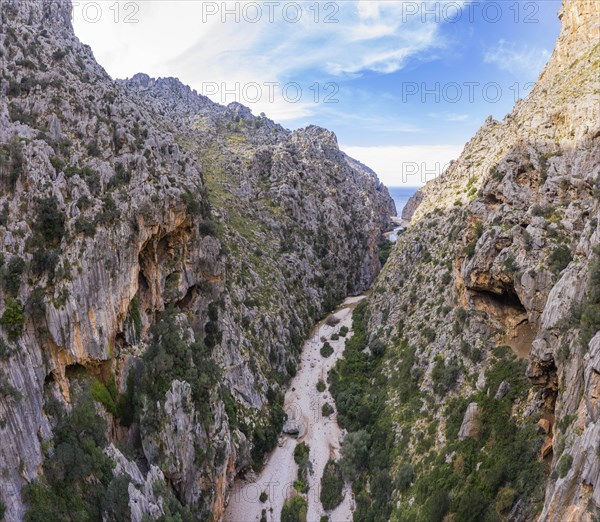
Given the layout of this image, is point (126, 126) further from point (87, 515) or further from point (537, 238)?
point (537, 238)

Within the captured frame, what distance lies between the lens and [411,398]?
57000mm

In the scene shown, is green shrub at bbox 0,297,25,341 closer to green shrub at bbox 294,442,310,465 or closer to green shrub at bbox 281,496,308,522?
green shrub at bbox 281,496,308,522

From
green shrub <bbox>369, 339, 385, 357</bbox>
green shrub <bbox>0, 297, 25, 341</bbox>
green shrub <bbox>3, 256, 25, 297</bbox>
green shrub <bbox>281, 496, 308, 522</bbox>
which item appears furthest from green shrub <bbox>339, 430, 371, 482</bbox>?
green shrub <bbox>3, 256, 25, 297</bbox>

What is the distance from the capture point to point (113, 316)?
145ft

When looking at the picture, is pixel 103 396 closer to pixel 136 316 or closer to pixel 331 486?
pixel 136 316

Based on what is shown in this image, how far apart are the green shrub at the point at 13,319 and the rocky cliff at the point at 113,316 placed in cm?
11

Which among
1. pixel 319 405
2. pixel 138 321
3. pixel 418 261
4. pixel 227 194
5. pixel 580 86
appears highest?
pixel 580 86

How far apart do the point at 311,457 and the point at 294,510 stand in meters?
10.0

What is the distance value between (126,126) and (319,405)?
185ft

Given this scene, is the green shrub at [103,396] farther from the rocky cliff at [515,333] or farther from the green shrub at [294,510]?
the rocky cliff at [515,333]

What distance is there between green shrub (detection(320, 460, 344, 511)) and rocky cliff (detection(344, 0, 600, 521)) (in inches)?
139

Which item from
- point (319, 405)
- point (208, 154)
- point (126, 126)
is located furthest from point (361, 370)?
point (208, 154)

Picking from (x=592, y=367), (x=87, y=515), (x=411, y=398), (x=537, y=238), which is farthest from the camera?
(x=411, y=398)

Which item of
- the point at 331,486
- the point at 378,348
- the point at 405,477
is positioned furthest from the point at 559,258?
the point at 331,486
